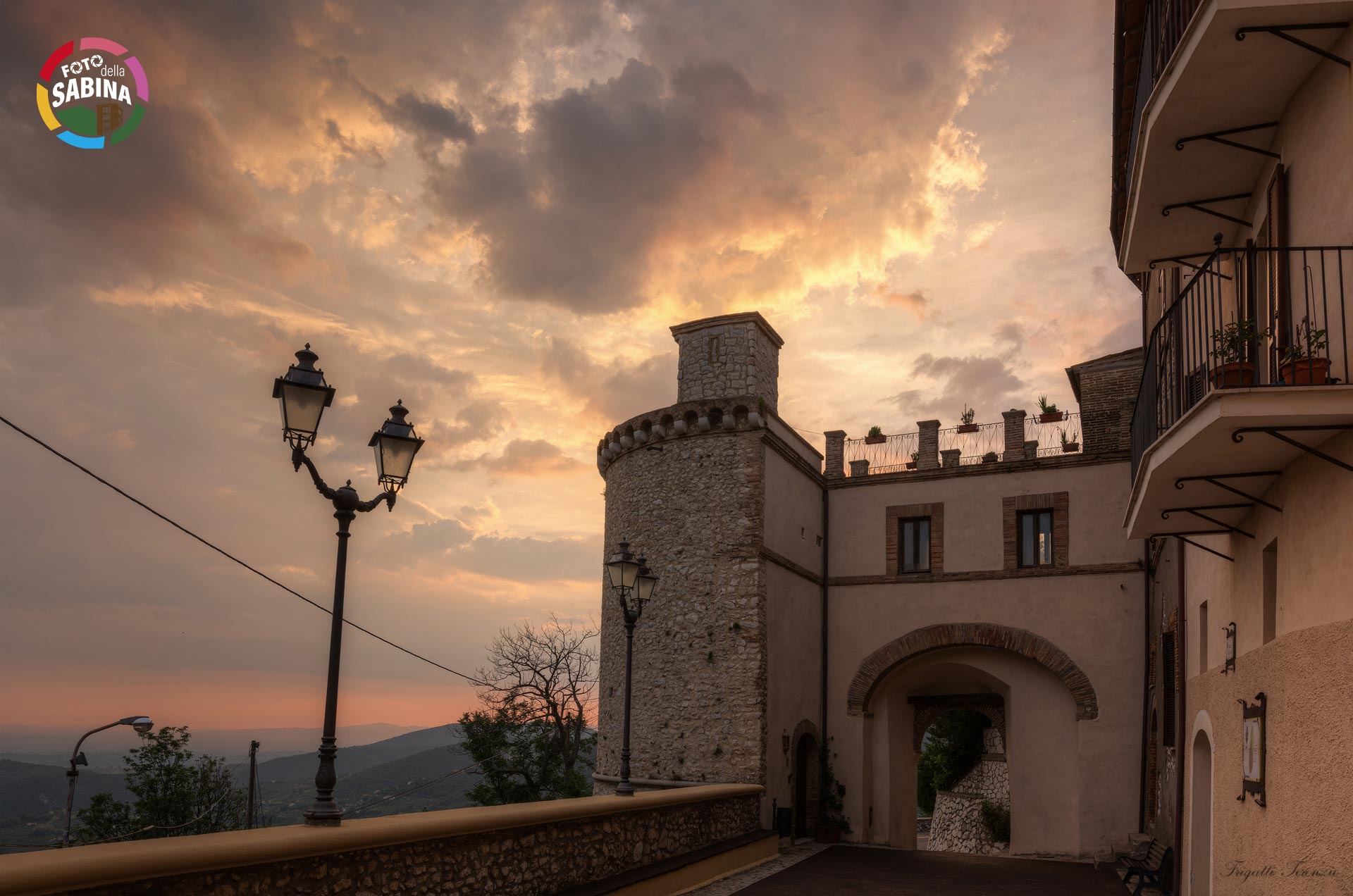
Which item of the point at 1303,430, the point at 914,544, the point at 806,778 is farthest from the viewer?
the point at 914,544

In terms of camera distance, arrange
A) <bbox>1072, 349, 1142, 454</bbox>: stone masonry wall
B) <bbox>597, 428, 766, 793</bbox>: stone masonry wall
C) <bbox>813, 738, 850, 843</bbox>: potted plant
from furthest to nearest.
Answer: <bbox>1072, 349, 1142, 454</bbox>: stone masonry wall, <bbox>813, 738, 850, 843</bbox>: potted plant, <bbox>597, 428, 766, 793</bbox>: stone masonry wall

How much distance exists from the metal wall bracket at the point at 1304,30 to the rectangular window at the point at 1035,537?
15725 mm

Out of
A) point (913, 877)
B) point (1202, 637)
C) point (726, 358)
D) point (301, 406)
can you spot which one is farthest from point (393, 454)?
point (726, 358)

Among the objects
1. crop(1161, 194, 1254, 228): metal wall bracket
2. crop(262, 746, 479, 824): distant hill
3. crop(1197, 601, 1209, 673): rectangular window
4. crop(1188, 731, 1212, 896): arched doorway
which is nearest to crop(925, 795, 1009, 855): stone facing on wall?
crop(1188, 731, 1212, 896): arched doorway

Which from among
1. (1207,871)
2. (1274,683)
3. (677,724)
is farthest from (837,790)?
(1274,683)

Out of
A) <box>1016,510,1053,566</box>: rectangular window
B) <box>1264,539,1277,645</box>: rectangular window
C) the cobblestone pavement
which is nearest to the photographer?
<box>1264,539,1277,645</box>: rectangular window

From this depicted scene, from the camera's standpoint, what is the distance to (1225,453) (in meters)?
5.32

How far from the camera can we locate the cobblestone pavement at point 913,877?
13.3 metres

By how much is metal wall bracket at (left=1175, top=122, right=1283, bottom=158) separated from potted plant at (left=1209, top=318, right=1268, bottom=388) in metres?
1.12

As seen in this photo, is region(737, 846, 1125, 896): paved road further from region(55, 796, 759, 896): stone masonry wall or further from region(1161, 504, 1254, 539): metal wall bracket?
A: region(1161, 504, 1254, 539): metal wall bracket

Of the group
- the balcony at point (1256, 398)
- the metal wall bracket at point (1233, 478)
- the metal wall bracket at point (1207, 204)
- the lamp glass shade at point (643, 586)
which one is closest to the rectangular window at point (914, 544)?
the lamp glass shade at point (643, 586)

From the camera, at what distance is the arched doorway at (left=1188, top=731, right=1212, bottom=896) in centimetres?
893

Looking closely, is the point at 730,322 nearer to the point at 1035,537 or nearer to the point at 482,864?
the point at 1035,537

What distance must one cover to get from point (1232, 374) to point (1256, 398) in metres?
1.00
